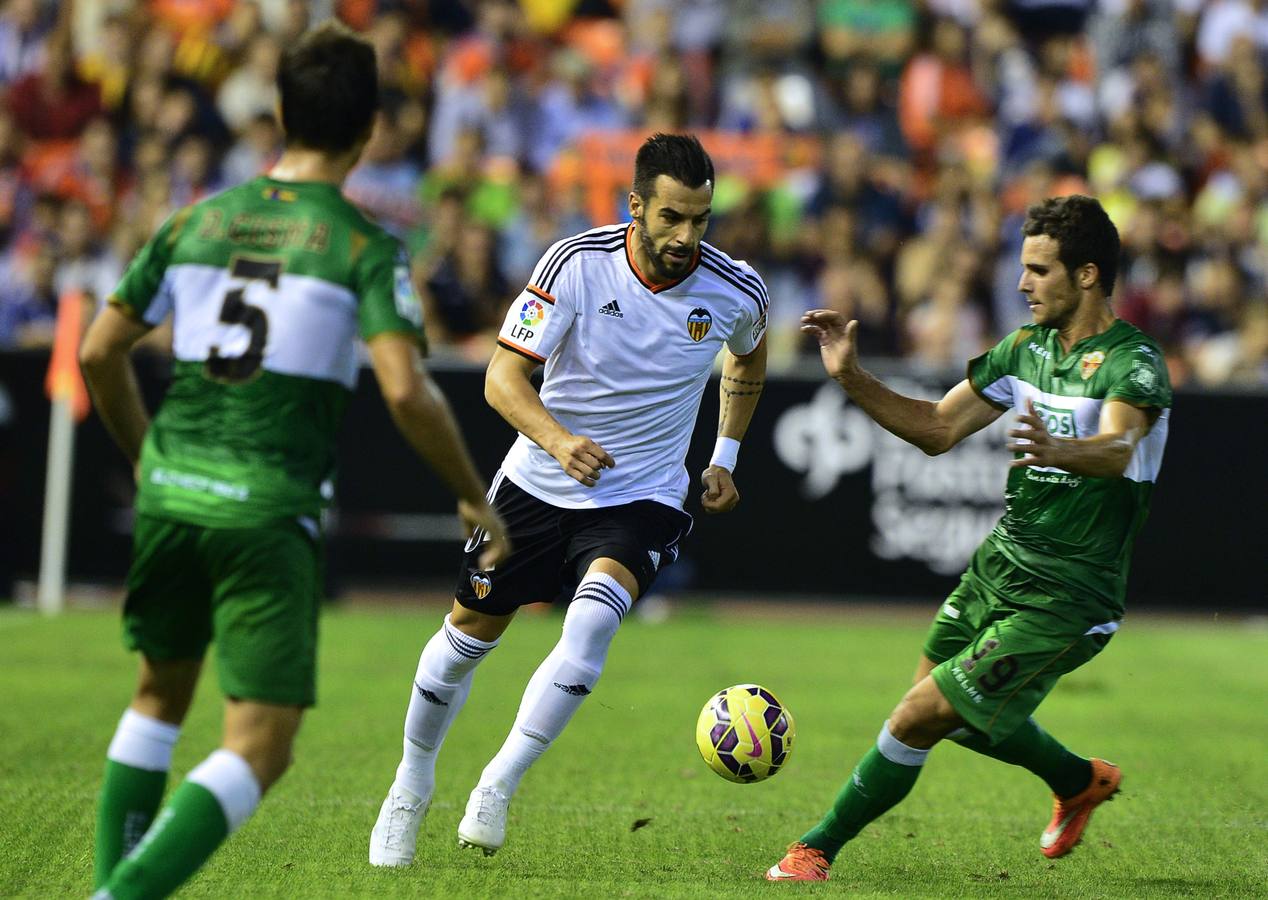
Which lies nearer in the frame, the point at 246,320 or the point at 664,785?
the point at 246,320

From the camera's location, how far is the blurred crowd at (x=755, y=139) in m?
16.2

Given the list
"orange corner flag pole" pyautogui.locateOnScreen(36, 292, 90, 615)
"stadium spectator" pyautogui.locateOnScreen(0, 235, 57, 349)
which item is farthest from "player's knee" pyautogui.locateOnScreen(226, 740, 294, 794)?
"stadium spectator" pyautogui.locateOnScreen(0, 235, 57, 349)

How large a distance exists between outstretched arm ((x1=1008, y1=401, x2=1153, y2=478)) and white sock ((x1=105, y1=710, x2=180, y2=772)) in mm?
2590

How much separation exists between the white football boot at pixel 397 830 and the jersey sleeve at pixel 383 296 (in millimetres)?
2228

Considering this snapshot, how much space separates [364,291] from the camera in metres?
4.32

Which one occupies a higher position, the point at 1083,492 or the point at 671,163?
the point at 671,163

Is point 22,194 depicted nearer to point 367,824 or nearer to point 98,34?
point 98,34

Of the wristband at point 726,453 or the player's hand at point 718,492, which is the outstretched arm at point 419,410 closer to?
the player's hand at point 718,492

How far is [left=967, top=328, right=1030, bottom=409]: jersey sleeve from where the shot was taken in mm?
6148

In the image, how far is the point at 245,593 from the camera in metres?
4.35

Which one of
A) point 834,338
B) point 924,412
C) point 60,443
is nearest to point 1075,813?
point 924,412

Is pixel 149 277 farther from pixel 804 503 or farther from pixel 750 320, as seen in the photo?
pixel 804 503

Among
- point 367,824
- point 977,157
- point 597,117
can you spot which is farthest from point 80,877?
point 977,157

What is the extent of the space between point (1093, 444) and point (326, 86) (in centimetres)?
259
